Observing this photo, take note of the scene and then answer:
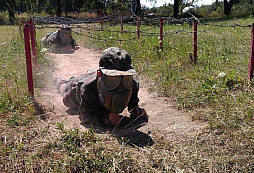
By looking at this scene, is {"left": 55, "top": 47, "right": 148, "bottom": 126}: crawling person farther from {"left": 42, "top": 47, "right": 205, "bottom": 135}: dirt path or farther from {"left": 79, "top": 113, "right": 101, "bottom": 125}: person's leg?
{"left": 42, "top": 47, "right": 205, "bottom": 135}: dirt path

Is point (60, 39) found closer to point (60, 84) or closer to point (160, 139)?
point (60, 84)

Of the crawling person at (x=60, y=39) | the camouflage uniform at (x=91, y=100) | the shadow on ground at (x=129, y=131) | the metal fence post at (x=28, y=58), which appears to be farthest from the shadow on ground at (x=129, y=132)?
the crawling person at (x=60, y=39)

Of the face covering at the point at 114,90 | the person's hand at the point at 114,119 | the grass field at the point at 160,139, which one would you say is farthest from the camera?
the person's hand at the point at 114,119

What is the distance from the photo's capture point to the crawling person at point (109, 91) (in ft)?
12.5

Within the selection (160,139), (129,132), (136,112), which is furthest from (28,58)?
(160,139)

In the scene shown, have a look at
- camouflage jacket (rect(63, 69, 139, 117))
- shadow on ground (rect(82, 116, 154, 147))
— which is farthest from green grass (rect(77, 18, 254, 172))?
camouflage jacket (rect(63, 69, 139, 117))

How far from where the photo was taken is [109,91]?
3826mm

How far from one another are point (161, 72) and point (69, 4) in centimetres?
3201

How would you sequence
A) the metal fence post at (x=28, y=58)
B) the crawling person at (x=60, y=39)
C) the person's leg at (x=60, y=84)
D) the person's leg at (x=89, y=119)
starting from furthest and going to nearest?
1. the crawling person at (x=60, y=39)
2. the person's leg at (x=60, y=84)
3. the metal fence post at (x=28, y=58)
4. the person's leg at (x=89, y=119)

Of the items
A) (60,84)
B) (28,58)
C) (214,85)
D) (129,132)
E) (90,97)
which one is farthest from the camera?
(60,84)

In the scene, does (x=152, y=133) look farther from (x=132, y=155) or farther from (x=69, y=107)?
(x=69, y=107)

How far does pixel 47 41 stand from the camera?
35.2 ft

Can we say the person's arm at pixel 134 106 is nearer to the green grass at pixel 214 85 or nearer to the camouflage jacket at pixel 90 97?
the camouflage jacket at pixel 90 97

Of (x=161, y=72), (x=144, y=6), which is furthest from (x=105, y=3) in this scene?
(x=161, y=72)
